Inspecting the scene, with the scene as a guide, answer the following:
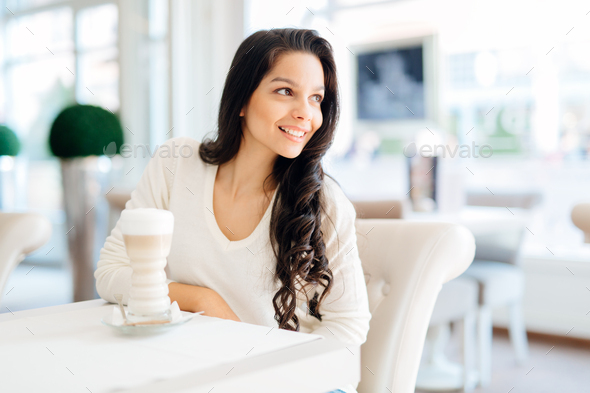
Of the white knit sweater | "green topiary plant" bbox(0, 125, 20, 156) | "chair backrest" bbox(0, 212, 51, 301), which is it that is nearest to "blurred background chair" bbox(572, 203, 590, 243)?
the white knit sweater

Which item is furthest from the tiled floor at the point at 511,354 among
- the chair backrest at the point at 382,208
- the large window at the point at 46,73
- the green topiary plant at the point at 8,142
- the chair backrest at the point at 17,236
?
the chair backrest at the point at 17,236

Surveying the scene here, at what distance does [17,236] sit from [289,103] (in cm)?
78

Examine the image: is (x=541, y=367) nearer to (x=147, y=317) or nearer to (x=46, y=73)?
(x=147, y=317)

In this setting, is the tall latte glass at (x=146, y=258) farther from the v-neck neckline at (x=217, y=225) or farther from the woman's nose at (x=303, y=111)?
the woman's nose at (x=303, y=111)

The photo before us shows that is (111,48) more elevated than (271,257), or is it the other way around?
(111,48)

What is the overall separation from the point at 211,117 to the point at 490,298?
2247 millimetres

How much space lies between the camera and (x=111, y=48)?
3.88m

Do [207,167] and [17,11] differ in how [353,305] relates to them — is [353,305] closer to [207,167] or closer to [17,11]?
[207,167]

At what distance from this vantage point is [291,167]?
1.39m

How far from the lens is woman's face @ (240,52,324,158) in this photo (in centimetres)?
132

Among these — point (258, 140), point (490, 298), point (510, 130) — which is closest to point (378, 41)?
point (510, 130)

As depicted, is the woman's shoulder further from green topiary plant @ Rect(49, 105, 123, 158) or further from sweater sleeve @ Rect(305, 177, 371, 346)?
green topiary plant @ Rect(49, 105, 123, 158)

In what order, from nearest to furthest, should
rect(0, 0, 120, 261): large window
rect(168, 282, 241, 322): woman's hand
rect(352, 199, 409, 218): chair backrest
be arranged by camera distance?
rect(168, 282, 241, 322): woman's hand
rect(352, 199, 409, 218): chair backrest
rect(0, 0, 120, 261): large window

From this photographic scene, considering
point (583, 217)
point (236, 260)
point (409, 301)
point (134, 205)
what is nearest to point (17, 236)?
point (134, 205)
